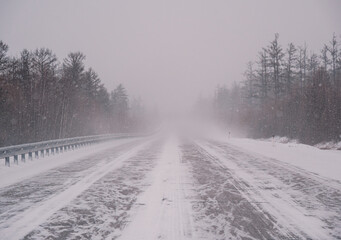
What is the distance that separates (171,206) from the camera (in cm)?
537

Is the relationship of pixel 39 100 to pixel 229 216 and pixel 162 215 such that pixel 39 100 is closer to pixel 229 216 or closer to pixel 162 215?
pixel 162 215

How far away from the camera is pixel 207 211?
505cm

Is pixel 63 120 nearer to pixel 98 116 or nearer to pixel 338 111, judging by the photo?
pixel 98 116

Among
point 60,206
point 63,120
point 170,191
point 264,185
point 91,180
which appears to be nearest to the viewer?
point 60,206

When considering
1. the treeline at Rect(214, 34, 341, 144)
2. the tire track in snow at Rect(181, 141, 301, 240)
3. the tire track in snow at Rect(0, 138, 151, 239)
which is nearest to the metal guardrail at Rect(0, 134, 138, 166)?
the tire track in snow at Rect(0, 138, 151, 239)

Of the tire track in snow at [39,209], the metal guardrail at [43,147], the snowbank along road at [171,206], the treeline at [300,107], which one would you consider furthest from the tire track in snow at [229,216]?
the treeline at [300,107]

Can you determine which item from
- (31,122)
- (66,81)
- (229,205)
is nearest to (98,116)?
(66,81)

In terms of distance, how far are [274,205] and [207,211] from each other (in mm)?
1455

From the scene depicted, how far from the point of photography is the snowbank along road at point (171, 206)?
4051 mm

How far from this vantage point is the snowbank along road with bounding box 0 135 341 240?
4.05 meters

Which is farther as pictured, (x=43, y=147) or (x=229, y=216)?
(x=43, y=147)

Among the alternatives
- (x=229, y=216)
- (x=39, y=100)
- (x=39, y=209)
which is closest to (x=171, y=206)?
(x=229, y=216)

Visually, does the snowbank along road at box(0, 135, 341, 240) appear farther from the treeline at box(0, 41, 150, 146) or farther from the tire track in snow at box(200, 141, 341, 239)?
the treeline at box(0, 41, 150, 146)

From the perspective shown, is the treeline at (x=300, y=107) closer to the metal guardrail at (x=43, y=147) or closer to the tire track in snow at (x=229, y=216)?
the tire track in snow at (x=229, y=216)
